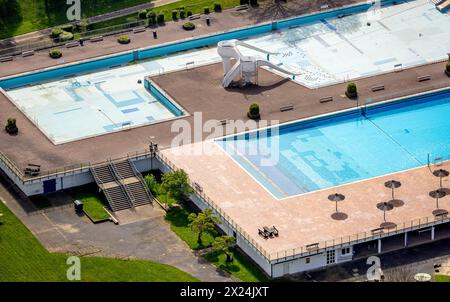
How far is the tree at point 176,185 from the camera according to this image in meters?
142

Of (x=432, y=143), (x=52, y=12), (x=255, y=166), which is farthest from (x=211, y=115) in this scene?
(x=52, y=12)

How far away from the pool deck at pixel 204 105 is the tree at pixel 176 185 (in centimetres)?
949

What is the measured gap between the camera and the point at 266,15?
185 meters

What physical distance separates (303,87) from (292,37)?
16569mm

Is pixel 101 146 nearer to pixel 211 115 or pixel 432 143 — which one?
pixel 211 115

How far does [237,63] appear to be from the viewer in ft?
542

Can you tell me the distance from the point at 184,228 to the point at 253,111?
2167 centimetres

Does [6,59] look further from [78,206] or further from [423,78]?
[423,78]

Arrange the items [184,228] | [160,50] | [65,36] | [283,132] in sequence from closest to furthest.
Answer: [184,228] < [283,132] < [160,50] < [65,36]

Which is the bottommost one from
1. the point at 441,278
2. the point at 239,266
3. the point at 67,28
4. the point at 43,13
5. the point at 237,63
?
the point at 441,278

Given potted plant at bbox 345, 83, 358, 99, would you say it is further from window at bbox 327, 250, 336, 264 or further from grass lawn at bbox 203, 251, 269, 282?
grass lawn at bbox 203, 251, 269, 282

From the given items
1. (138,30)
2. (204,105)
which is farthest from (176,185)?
(138,30)

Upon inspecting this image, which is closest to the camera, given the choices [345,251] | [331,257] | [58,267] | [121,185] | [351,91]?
[58,267]

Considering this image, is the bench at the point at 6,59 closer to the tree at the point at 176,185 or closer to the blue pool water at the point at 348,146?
the blue pool water at the point at 348,146
